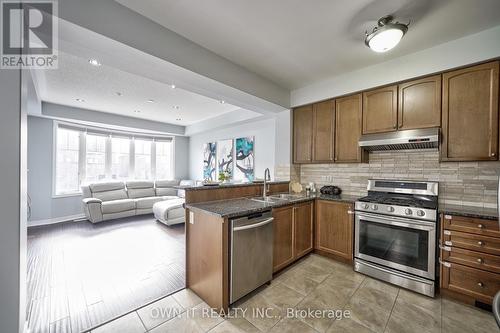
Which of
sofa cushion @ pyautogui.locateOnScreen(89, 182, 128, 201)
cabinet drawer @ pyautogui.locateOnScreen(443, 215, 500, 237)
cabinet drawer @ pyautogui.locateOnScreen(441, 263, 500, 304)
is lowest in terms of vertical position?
cabinet drawer @ pyautogui.locateOnScreen(441, 263, 500, 304)

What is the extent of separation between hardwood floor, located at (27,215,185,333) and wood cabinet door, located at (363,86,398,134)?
3251 millimetres

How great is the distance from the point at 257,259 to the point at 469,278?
209 centimetres

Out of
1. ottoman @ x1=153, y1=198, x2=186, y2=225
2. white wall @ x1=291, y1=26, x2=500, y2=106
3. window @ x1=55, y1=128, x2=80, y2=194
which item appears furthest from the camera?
window @ x1=55, y1=128, x2=80, y2=194

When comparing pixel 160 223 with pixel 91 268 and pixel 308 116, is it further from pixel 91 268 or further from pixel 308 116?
pixel 308 116

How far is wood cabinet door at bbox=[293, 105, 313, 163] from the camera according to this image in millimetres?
3439

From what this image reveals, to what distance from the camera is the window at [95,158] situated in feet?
17.9

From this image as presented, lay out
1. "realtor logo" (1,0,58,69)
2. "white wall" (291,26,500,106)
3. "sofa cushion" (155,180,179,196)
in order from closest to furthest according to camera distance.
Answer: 1. "realtor logo" (1,0,58,69)
2. "white wall" (291,26,500,106)
3. "sofa cushion" (155,180,179,196)

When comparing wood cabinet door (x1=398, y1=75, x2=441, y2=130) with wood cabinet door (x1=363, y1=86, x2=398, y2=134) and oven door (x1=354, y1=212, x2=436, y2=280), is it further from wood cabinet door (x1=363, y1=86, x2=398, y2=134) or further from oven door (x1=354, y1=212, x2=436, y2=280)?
oven door (x1=354, y1=212, x2=436, y2=280)

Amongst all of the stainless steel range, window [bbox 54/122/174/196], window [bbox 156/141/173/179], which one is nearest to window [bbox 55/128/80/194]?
window [bbox 54/122/174/196]

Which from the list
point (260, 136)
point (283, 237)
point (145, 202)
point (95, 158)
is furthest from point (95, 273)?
point (95, 158)

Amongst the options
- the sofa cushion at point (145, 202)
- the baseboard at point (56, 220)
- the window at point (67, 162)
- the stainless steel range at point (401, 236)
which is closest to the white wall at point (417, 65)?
the stainless steel range at point (401, 236)

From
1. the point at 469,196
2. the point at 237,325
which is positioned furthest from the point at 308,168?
the point at 237,325

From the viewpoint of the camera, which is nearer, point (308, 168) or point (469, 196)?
point (469, 196)

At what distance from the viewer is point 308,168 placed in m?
3.76
